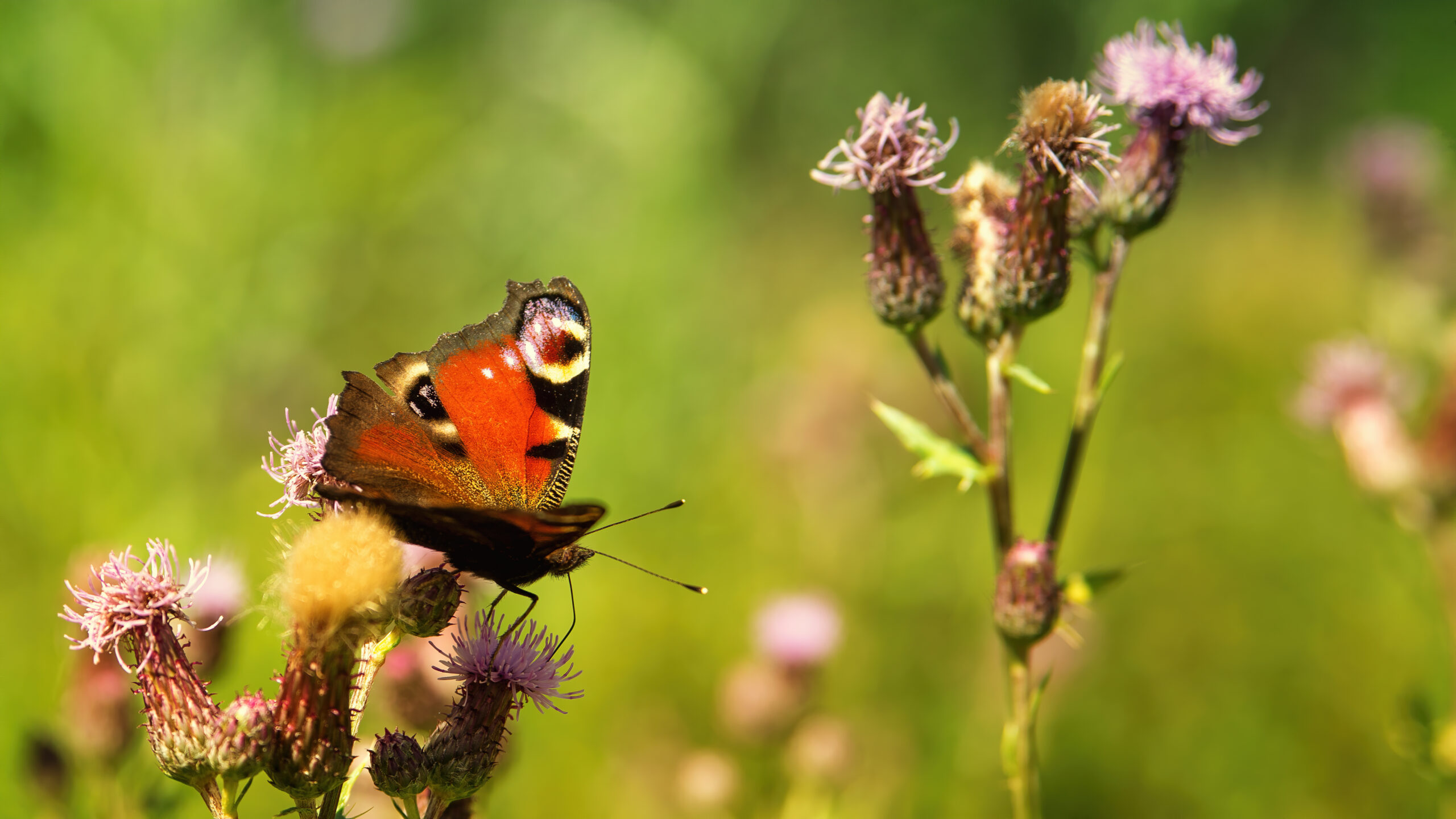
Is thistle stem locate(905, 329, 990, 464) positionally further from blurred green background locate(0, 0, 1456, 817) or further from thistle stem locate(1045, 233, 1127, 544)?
blurred green background locate(0, 0, 1456, 817)

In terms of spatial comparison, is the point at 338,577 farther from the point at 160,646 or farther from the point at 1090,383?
the point at 1090,383

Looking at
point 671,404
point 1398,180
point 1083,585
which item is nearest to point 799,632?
point 1083,585

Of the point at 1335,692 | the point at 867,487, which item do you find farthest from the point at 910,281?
the point at 1335,692

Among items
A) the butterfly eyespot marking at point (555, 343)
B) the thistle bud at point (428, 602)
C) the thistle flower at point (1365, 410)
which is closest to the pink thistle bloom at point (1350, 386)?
the thistle flower at point (1365, 410)

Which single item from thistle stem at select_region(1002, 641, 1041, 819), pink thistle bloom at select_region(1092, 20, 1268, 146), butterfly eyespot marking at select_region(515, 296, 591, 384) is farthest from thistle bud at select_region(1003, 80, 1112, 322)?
butterfly eyespot marking at select_region(515, 296, 591, 384)

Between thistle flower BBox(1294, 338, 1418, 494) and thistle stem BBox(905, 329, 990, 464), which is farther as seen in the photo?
thistle flower BBox(1294, 338, 1418, 494)
